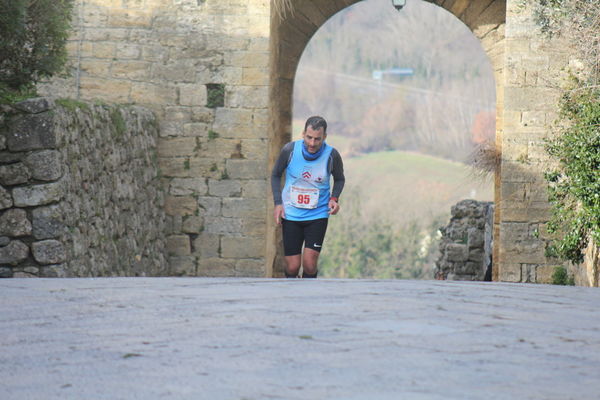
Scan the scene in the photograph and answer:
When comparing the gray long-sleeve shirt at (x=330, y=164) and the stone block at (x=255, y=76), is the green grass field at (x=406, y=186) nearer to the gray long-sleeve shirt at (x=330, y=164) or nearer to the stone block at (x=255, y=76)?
the stone block at (x=255, y=76)

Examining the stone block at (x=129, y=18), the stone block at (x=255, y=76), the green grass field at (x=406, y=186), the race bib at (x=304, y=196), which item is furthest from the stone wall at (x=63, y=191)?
the green grass field at (x=406, y=186)

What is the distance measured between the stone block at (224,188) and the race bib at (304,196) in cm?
368

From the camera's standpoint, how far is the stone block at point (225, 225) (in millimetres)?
10172

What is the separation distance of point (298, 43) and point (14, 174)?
5.76 metres

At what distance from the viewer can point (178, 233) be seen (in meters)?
10.3

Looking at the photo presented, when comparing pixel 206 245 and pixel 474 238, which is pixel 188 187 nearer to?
pixel 206 245

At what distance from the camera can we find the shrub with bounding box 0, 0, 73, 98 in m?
6.79

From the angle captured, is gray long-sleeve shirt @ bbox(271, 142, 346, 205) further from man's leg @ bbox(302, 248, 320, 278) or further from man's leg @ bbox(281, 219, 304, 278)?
man's leg @ bbox(302, 248, 320, 278)

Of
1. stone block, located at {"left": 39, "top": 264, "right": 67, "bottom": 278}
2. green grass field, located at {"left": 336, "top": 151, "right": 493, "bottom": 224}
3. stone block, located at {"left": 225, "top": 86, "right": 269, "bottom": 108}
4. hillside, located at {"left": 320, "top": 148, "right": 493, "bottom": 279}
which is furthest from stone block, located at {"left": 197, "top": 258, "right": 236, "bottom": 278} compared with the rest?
green grass field, located at {"left": 336, "top": 151, "right": 493, "bottom": 224}

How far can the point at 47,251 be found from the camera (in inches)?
249

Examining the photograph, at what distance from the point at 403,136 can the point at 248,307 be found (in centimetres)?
3446

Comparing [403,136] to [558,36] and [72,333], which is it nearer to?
[558,36]

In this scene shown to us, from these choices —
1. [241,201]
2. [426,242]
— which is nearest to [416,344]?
[241,201]

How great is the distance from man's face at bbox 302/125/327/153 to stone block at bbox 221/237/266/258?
12.2ft
